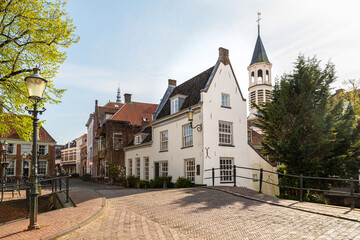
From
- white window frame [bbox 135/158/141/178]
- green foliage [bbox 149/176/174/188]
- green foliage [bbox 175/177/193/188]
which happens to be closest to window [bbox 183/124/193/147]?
green foliage [bbox 175/177/193/188]

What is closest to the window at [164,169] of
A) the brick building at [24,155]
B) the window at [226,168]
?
the window at [226,168]

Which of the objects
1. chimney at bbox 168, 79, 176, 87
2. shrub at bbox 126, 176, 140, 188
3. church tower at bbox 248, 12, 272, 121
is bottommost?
shrub at bbox 126, 176, 140, 188

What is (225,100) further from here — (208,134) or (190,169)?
(190,169)

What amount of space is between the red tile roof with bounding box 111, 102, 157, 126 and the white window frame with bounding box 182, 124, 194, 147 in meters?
14.8

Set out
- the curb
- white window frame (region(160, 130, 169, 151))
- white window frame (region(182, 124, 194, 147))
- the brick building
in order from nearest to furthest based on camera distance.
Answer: the curb
white window frame (region(182, 124, 194, 147))
white window frame (region(160, 130, 169, 151))
the brick building

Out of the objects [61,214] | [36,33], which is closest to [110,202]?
[61,214]

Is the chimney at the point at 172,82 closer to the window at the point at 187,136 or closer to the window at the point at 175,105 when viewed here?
the window at the point at 175,105

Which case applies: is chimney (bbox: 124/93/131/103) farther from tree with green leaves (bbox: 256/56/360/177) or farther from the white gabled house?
tree with green leaves (bbox: 256/56/360/177)

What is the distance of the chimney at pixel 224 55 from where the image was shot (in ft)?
66.0

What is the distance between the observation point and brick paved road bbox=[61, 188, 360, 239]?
21.4 ft

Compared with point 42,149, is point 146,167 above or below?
below

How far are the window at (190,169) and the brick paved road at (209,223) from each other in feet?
27.3

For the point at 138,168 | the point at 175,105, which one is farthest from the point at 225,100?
the point at 138,168

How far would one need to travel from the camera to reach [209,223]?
757 cm
